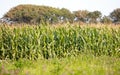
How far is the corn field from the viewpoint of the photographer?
1498 centimetres

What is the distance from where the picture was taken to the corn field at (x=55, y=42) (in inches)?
590

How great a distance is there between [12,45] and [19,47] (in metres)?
0.35

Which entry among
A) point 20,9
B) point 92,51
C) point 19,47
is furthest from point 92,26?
point 20,9

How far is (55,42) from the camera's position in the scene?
1541 cm

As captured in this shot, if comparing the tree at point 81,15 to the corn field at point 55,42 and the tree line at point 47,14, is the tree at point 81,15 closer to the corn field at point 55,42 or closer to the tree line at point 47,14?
the tree line at point 47,14

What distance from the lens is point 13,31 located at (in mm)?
15594

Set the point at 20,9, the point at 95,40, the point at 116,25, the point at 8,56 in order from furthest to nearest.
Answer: the point at 20,9 → the point at 116,25 → the point at 95,40 → the point at 8,56

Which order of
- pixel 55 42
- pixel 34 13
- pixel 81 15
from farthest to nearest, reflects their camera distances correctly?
pixel 81 15, pixel 34 13, pixel 55 42

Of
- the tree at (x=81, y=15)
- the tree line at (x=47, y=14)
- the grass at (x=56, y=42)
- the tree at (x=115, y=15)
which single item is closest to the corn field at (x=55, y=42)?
the grass at (x=56, y=42)

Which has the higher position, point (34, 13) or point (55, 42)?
point (55, 42)

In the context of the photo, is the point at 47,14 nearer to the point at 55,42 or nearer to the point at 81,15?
the point at 81,15

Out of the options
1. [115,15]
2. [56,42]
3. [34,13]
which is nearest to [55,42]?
[56,42]

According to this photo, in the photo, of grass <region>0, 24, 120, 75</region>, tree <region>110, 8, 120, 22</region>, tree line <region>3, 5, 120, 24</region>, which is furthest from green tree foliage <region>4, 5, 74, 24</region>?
grass <region>0, 24, 120, 75</region>

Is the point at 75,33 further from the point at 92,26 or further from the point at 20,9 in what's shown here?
the point at 20,9
